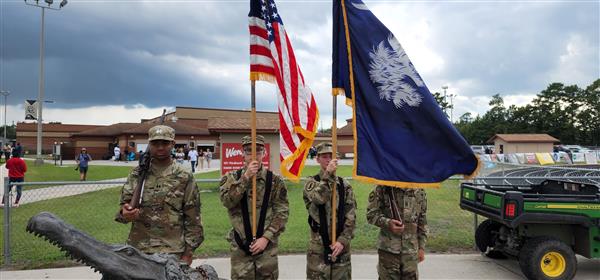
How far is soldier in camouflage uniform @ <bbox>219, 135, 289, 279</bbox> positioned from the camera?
3.47 m

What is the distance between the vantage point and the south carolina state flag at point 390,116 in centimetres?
346

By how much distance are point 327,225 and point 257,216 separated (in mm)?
697

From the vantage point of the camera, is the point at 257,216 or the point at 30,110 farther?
the point at 30,110

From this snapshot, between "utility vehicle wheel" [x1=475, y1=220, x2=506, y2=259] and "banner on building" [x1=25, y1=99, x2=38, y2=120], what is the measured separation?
33.0 meters

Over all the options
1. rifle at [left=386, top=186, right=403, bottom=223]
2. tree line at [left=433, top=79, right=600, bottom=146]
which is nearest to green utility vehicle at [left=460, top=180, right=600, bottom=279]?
rifle at [left=386, top=186, right=403, bottom=223]

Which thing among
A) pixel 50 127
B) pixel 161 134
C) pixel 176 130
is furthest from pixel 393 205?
pixel 50 127

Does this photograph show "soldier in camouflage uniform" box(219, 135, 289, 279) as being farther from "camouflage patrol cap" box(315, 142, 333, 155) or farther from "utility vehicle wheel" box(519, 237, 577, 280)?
"utility vehicle wheel" box(519, 237, 577, 280)

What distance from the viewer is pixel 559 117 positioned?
238 ft

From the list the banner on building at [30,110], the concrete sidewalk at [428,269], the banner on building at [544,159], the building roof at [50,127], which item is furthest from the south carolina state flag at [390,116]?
the building roof at [50,127]

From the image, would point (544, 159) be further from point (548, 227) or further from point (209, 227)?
point (209, 227)

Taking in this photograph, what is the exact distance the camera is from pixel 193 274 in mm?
2738

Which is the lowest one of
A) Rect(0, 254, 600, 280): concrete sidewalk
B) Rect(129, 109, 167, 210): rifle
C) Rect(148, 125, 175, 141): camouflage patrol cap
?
Rect(0, 254, 600, 280): concrete sidewalk

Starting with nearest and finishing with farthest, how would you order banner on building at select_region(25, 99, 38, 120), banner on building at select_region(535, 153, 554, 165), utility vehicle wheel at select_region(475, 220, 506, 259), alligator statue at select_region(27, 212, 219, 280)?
alligator statue at select_region(27, 212, 219, 280)
utility vehicle wheel at select_region(475, 220, 506, 259)
banner on building at select_region(535, 153, 554, 165)
banner on building at select_region(25, 99, 38, 120)

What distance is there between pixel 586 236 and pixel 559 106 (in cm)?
8497
